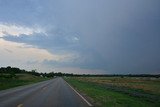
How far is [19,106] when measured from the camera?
16688 mm

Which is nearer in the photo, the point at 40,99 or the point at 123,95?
the point at 40,99

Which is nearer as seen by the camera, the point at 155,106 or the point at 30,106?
the point at 30,106

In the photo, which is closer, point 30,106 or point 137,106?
point 30,106

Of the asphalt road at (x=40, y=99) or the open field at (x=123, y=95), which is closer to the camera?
the asphalt road at (x=40, y=99)

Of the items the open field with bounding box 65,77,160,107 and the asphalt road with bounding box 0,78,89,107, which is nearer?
the asphalt road with bounding box 0,78,89,107

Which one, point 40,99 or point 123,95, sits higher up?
point 123,95

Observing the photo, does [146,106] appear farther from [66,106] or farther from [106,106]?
[66,106]

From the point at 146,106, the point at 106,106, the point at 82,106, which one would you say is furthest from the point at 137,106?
the point at 82,106

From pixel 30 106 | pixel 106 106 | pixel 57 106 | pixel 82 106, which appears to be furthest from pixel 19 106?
pixel 106 106

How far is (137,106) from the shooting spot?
18.3 m

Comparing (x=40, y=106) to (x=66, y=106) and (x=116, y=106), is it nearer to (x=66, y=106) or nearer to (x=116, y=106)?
(x=66, y=106)

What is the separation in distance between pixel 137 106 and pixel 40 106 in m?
5.85

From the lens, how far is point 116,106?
17969mm

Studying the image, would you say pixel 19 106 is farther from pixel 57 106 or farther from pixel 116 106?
pixel 116 106
